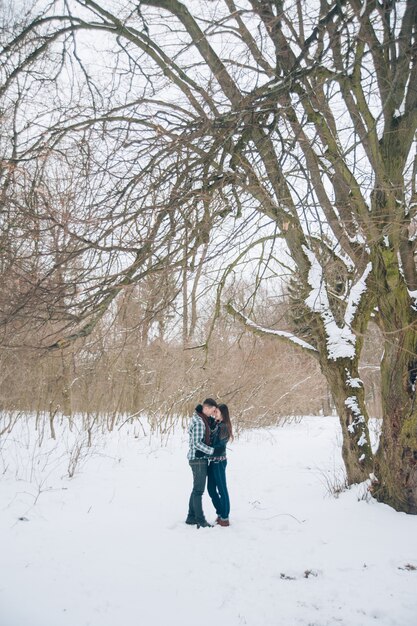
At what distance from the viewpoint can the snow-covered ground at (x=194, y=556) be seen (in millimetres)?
3666

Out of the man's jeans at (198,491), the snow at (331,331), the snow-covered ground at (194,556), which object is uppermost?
the snow at (331,331)

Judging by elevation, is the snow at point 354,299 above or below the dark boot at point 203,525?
above

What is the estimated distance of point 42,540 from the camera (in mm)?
5238

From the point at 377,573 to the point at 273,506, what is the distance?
2.65 m

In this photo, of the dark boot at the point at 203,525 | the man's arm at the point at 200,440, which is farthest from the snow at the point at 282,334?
the dark boot at the point at 203,525

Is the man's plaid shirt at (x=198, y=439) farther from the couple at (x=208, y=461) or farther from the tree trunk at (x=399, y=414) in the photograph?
the tree trunk at (x=399, y=414)

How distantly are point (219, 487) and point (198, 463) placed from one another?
40cm

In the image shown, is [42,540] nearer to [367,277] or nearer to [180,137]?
[180,137]

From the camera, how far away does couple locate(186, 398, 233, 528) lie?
19.4ft

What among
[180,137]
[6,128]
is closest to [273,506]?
[180,137]

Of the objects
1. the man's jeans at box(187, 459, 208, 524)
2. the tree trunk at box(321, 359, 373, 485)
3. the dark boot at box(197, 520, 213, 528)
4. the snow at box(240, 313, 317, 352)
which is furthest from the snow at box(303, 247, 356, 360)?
the dark boot at box(197, 520, 213, 528)

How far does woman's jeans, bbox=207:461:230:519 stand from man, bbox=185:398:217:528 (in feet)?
0.43

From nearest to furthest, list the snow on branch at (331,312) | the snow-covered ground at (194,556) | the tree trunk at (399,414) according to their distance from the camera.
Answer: the snow-covered ground at (194,556) → the tree trunk at (399,414) → the snow on branch at (331,312)

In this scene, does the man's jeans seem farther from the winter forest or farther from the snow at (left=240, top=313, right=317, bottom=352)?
the snow at (left=240, top=313, right=317, bottom=352)
